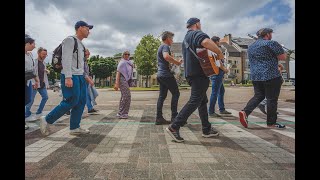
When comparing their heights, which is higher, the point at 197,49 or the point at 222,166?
the point at 197,49

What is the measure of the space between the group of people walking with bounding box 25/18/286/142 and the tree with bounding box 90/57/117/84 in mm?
83350

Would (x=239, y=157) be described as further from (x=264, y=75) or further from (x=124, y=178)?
(x=264, y=75)

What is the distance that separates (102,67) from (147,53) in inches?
1500

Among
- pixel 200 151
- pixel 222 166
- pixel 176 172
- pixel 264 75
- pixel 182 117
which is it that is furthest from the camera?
pixel 264 75

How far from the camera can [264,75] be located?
17.1ft

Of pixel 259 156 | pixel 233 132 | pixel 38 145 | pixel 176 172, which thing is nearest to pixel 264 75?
pixel 233 132

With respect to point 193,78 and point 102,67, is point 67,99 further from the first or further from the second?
point 102,67

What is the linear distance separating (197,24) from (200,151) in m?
2.10

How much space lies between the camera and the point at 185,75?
4371 mm

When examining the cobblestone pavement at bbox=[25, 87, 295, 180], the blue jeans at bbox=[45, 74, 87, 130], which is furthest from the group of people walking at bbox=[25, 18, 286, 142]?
the cobblestone pavement at bbox=[25, 87, 295, 180]

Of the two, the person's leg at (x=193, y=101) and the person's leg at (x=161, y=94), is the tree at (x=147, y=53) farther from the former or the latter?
the person's leg at (x=193, y=101)

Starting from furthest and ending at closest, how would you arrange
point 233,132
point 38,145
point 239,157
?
1. point 233,132
2. point 38,145
3. point 239,157

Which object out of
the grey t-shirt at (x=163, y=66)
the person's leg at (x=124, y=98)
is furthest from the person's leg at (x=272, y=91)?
the person's leg at (x=124, y=98)

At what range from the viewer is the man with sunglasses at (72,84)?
4.28 m
